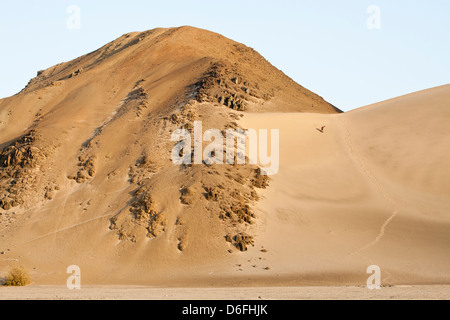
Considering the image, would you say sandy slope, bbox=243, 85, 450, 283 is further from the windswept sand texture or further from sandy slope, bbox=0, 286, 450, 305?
sandy slope, bbox=0, 286, 450, 305

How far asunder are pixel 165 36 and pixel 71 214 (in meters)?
23.3

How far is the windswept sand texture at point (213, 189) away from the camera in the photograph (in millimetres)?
23953

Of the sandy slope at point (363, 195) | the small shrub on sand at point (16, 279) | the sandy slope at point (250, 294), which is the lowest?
the sandy slope at point (250, 294)

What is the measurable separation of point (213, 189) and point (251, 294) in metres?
10.5

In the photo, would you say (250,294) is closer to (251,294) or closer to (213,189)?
(251,294)

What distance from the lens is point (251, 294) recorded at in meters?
17.2

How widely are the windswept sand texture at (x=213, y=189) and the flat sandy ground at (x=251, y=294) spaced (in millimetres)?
2892

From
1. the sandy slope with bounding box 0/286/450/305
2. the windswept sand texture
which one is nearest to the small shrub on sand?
the windswept sand texture

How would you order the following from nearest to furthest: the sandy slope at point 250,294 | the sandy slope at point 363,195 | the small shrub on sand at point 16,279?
the sandy slope at point 250,294
the small shrub on sand at point 16,279
the sandy slope at point 363,195

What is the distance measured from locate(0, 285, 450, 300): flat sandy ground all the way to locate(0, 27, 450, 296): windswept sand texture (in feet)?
A: 9.49

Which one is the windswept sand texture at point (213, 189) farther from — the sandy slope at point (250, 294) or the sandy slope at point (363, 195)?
the sandy slope at point (250, 294)

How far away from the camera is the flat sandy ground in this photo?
52.7 feet

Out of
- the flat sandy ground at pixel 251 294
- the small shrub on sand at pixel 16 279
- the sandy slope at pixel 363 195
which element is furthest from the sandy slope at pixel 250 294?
the sandy slope at pixel 363 195

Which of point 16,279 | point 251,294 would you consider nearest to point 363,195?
point 251,294
